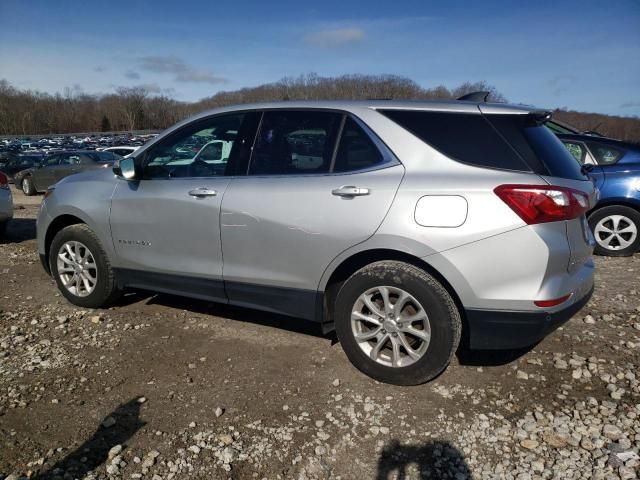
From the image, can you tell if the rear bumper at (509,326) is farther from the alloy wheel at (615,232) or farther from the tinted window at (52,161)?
the tinted window at (52,161)

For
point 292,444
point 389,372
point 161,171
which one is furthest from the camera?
point 161,171

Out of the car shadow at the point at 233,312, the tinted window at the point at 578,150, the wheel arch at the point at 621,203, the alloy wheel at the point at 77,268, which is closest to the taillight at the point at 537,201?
the car shadow at the point at 233,312

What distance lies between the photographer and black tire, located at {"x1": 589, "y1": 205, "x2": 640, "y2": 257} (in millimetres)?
6391

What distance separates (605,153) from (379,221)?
4954 mm

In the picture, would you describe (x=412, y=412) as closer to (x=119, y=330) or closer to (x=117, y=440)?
(x=117, y=440)

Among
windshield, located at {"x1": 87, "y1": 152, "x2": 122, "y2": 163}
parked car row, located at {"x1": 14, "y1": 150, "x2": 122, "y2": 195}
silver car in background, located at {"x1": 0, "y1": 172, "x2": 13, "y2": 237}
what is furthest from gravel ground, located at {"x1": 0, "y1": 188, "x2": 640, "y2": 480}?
windshield, located at {"x1": 87, "y1": 152, "x2": 122, "y2": 163}

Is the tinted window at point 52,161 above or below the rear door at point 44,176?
above

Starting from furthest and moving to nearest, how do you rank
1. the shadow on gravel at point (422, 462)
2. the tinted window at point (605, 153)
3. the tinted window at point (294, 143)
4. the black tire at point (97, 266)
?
1. the tinted window at point (605, 153)
2. the black tire at point (97, 266)
3. the tinted window at point (294, 143)
4. the shadow on gravel at point (422, 462)

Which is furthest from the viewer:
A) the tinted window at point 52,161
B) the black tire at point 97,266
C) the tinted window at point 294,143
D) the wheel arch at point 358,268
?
the tinted window at point 52,161

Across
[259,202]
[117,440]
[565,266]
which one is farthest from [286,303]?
[565,266]

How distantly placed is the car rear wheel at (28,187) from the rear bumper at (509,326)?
761 inches

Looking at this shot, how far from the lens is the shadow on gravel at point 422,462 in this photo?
247 centimetres

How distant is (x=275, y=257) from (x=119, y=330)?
5.39 ft

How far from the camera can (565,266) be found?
9.62 ft
